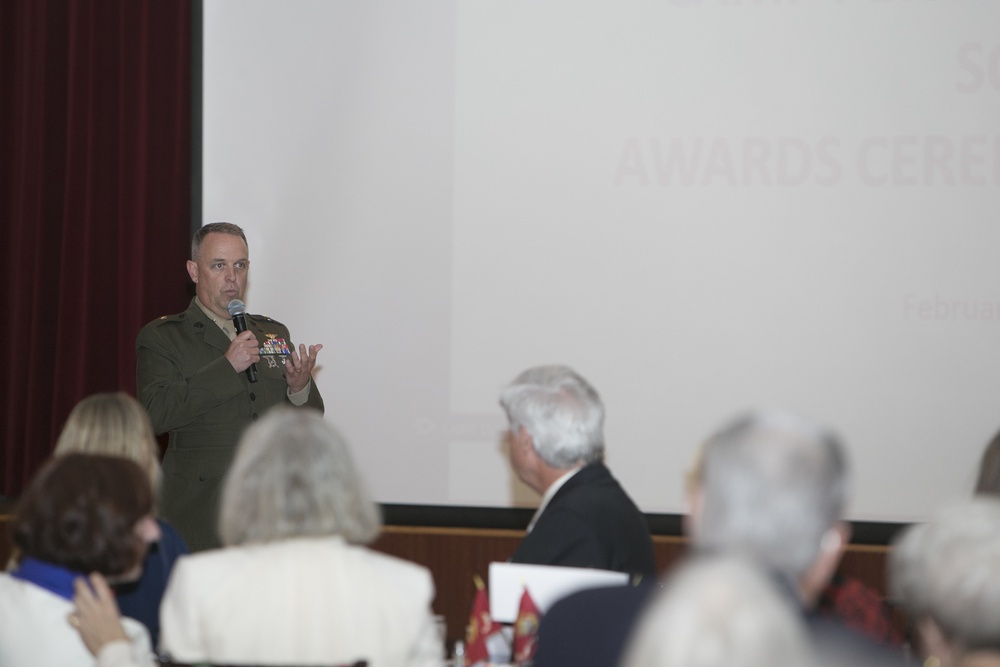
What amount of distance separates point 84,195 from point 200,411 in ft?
5.35

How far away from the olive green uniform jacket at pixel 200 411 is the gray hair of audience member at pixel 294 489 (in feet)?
5.90

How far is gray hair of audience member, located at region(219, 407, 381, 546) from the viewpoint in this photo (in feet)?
5.61

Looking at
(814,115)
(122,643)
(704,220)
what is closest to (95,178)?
(704,220)

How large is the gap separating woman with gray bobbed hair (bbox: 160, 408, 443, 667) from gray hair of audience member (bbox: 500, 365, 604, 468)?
694mm

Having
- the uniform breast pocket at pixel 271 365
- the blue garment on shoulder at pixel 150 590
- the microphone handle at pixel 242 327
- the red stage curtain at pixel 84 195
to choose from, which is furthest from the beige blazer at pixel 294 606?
the red stage curtain at pixel 84 195

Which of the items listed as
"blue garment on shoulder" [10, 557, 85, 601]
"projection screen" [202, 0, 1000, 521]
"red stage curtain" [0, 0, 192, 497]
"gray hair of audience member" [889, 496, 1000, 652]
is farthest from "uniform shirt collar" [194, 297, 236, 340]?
"gray hair of audience member" [889, 496, 1000, 652]

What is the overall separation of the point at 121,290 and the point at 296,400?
138 centimetres

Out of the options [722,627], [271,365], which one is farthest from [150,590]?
[722,627]

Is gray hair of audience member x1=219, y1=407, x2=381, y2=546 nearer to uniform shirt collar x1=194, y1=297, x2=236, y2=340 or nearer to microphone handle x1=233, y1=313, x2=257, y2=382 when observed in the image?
microphone handle x1=233, y1=313, x2=257, y2=382

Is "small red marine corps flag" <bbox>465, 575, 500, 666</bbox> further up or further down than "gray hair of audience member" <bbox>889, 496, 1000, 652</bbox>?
further down

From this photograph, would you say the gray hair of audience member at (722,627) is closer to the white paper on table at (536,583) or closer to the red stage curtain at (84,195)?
the white paper on table at (536,583)

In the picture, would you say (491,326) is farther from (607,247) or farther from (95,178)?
(95,178)

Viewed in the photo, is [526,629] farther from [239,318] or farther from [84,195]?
[84,195]

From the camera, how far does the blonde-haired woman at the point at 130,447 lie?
7.60 ft
